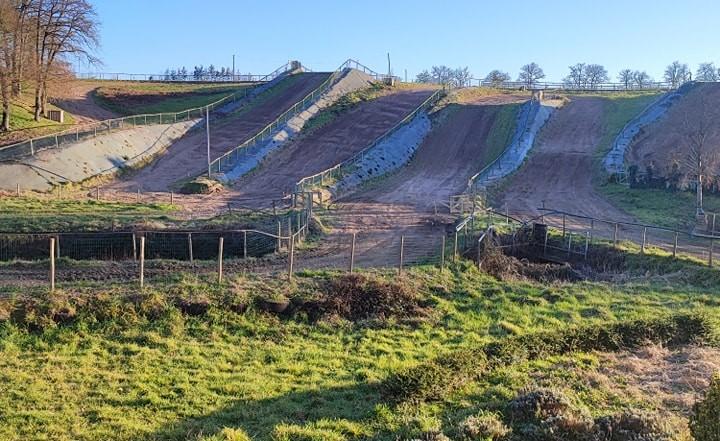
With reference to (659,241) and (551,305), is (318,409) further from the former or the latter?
(659,241)

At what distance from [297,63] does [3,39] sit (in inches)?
1402

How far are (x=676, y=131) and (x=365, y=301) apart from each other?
130 ft

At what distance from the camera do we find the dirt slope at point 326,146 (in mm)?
40406

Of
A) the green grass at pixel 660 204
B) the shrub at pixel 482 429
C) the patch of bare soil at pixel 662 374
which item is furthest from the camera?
the green grass at pixel 660 204

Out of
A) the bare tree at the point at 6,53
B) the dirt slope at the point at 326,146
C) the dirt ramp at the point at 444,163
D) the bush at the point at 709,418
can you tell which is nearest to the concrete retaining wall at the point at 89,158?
the bare tree at the point at 6,53

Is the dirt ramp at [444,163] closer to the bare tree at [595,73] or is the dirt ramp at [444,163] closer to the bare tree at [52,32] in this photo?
the bare tree at [52,32]

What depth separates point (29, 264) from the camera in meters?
19.1

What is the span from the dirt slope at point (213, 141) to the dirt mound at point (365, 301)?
950 inches

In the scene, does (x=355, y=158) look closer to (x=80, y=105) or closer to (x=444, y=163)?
(x=444, y=163)

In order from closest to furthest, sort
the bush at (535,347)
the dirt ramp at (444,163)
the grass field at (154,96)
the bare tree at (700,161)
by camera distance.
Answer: the bush at (535,347) → the bare tree at (700,161) → the dirt ramp at (444,163) → the grass field at (154,96)

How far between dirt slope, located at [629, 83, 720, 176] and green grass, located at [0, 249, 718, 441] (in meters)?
25.6

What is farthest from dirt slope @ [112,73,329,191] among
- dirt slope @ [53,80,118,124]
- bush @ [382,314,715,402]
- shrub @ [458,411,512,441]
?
shrub @ [458,411,512,441]

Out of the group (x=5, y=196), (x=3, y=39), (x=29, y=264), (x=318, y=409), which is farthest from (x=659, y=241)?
(x=3, y=39)

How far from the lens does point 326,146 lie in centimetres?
4888
